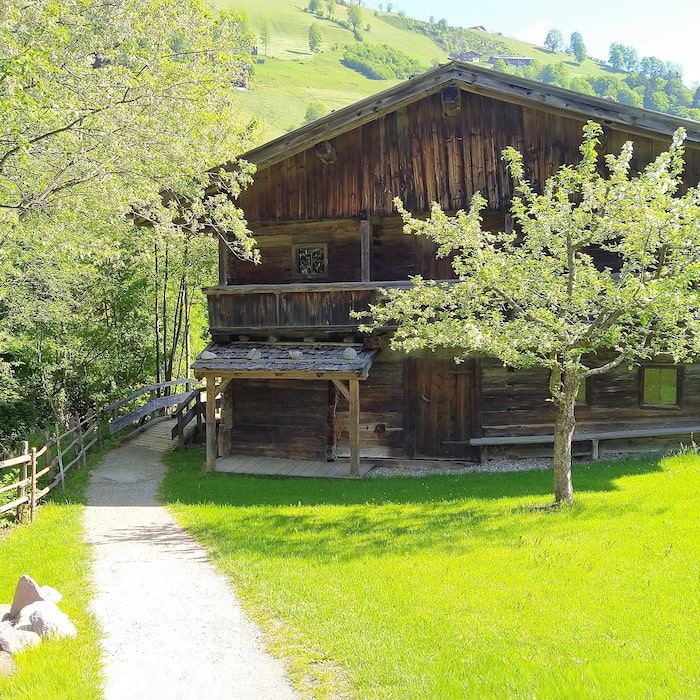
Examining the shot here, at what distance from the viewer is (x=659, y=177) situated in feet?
34.2

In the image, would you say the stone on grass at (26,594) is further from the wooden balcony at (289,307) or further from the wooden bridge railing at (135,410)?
the wooden bridge railing at (135,410)

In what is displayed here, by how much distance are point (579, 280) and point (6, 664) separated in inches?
373

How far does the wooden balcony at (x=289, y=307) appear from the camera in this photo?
1741 cm

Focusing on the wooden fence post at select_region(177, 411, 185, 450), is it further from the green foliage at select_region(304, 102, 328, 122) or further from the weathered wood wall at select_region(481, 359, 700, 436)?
the green foliage at select_region(304, 102, 328, 122)

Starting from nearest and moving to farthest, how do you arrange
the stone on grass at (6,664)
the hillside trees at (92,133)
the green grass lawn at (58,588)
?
the green grass lawn at (58,588), the stone on grass at (6,664), the hillside trees at (92,133)

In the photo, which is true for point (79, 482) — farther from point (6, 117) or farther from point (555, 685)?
point (555, 685)

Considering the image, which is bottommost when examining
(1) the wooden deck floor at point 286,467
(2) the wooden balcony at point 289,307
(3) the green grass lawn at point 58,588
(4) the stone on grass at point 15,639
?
(1) the wooden deck floor at point 286,467

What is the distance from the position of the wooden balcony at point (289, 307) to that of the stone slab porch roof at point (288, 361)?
1.63 ft

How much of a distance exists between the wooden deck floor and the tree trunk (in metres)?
6.46

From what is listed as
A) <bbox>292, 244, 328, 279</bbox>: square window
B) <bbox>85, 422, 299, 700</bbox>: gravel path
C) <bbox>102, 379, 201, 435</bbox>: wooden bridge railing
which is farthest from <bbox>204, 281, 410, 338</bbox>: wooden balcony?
A: <bbox>85, 422, 299, 700</bbox>: gravel path

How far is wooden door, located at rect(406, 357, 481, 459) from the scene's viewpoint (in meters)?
18.4

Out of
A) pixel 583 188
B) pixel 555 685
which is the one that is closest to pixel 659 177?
pixel 583 188

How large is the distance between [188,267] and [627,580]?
27154 mm

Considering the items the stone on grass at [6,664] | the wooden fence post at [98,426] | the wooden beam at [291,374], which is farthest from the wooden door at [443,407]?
the stone on grass at [6,664]
